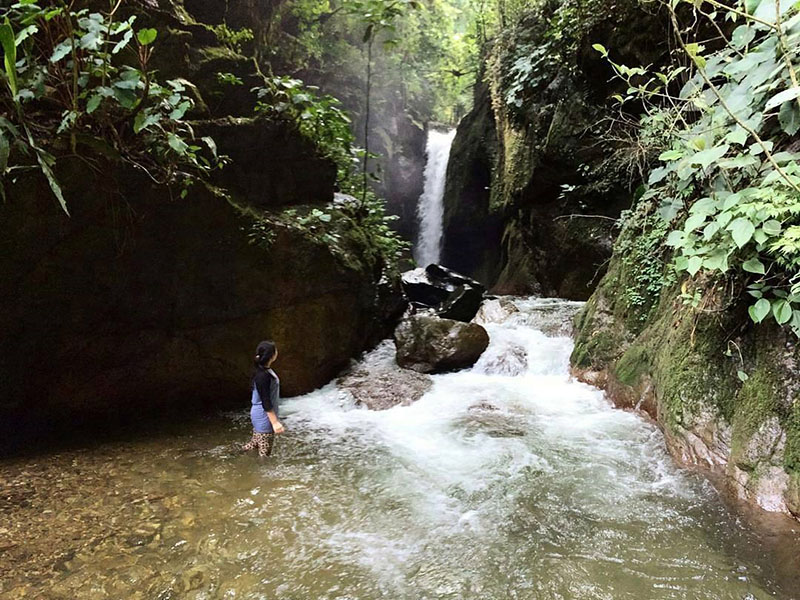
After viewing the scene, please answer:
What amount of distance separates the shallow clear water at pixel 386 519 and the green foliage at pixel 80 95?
2406 millimetres

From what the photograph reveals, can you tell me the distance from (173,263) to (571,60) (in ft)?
31.2

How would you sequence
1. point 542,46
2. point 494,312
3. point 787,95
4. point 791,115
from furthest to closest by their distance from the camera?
point 542,46
point 494,312
point 791,115
point 787,95

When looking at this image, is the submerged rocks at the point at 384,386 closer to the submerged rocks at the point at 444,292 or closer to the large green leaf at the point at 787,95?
the submerged rocks at the point at 444,292

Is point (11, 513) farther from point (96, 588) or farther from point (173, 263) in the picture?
point (173, 263)

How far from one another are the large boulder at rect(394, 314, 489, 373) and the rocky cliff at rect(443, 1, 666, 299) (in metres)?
3.12

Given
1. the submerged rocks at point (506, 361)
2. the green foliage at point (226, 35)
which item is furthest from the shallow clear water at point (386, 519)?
the green foliage at point (226, 35)

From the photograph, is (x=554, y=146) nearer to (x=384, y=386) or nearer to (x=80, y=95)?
(x=384, y=386)

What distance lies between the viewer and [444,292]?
10633 millimetres

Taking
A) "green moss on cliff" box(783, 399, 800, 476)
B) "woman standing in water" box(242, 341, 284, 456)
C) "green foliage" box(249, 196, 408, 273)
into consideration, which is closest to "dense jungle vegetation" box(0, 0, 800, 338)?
"green foliage" box(249, 196, 408, 273)

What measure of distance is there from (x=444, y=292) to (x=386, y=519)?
7.52 metres

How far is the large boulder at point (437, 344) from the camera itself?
299 inches

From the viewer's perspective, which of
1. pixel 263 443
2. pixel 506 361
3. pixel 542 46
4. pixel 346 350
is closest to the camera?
pixel 263 443

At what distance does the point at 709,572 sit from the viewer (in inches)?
106

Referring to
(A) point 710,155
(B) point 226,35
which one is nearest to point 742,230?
(A) point 710,155
